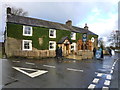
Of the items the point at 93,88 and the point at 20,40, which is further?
the point at 20,40

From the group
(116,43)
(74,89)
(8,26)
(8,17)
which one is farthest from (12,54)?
(116,43)

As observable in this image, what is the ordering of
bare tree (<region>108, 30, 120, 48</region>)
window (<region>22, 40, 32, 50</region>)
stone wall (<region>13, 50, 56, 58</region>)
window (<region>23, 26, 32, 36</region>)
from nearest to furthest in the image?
stone wall (<region>13, 50, 56, 58</region>) → window (<region>22, 40, 32, 50</region>) → window (<region>23, 26, 32, 36</region>) → bare tree (<region>108, 30, 120, 48</region>)

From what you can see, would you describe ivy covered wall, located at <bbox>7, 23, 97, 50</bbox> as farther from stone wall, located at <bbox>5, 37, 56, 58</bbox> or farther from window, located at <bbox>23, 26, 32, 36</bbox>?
stone wall, located at <bbox>5, 37, 56, 58</bbox>

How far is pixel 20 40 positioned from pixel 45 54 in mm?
4916

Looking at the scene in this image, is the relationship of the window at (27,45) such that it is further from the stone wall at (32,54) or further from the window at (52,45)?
the window at (52,45)

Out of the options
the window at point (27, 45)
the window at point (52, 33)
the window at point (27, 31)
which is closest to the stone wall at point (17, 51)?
the window at point (27, 45)

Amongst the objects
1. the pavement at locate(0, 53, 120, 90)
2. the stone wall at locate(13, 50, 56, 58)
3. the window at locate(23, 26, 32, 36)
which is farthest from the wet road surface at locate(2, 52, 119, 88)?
the window at locate(23, 26, 32, 36)

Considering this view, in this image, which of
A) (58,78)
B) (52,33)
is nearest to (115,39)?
(52,33)

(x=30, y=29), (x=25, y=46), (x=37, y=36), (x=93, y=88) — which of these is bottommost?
(x=93, y=88)

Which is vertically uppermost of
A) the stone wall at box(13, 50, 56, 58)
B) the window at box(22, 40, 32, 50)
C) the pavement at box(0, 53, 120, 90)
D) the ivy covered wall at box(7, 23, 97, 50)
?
the ivy covered wall at box(7, 23, 97, 50)

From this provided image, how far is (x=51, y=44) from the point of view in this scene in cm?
2055

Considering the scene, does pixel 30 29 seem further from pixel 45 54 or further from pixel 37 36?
pixel 45 54

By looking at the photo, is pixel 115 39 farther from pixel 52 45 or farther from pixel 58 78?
pixel 58 78

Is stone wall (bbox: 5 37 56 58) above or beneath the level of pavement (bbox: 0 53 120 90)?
above
